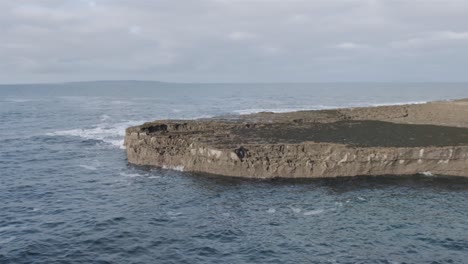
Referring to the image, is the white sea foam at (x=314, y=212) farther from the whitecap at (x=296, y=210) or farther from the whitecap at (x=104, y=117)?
the whitecap at (x=104, y=117)

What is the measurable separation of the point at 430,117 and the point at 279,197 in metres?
40.4

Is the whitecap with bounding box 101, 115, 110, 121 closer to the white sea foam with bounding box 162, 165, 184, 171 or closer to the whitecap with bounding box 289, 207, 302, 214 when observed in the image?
the white sea foam with bounding box 162, 165, 184, 171

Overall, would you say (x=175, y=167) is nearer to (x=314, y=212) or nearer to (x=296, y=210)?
(x=296, y=210)

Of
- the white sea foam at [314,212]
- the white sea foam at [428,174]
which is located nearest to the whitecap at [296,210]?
the white sea foam at [314,212]

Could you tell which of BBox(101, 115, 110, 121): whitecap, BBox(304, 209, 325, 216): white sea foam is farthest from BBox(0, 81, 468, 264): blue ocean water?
BBox(101, 115, 110, 121): whitecap

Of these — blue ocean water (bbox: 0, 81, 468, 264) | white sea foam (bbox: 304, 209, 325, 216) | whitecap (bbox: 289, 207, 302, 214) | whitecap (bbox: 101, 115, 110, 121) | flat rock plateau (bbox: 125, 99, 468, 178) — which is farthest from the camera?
whitecap (bbox: 101, 115, 110, 121)

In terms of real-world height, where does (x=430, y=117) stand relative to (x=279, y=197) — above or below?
above

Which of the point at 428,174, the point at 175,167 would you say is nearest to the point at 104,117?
the point at 175,167

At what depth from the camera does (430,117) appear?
234 feet

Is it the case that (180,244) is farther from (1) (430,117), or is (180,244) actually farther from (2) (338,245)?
(1) (430,117)

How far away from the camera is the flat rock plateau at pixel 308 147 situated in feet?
166

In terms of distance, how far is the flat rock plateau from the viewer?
166 ft

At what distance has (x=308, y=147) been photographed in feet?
171

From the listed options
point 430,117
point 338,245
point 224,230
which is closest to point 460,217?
point 338,245
